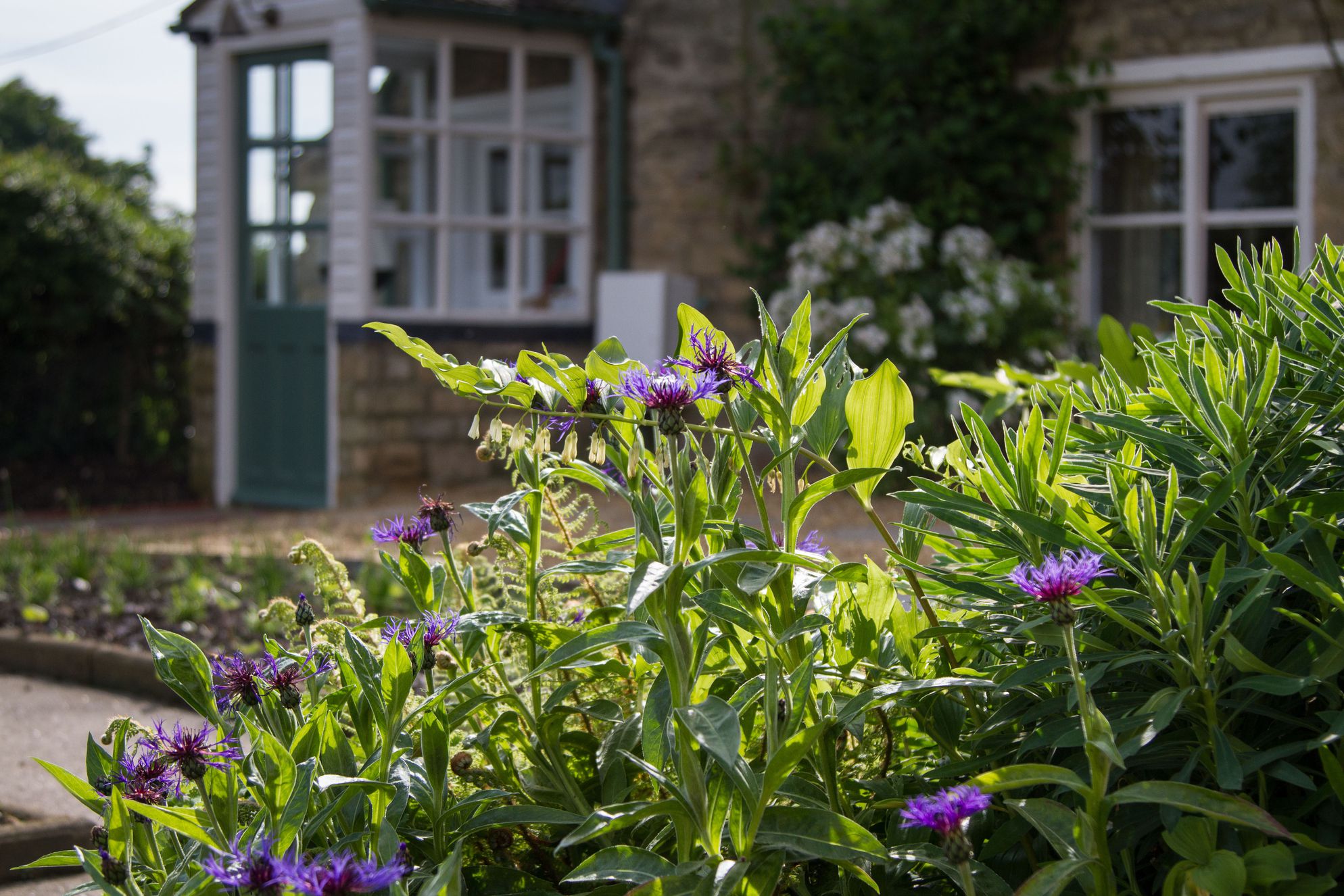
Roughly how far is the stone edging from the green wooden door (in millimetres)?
3344

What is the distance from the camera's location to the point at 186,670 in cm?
130

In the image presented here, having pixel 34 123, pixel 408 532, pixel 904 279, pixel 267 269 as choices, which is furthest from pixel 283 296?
pixel 34 123

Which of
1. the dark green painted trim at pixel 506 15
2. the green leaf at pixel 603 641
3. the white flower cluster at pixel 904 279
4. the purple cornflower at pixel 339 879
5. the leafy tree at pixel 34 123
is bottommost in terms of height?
the purple cornflower at pixel 339 879

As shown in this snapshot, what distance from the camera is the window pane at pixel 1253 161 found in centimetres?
731

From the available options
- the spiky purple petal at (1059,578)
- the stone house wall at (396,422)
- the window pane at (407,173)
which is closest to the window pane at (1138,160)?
the stone house wall at (396,422)

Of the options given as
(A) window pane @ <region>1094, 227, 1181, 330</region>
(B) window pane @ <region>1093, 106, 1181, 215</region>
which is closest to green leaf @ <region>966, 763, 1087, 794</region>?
(A) window pane @ <region>1094, 227, 1181, 330</region>

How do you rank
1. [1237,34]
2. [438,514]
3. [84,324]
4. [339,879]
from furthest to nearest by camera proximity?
[84,324] < [1237,34] < [438,514] < [339,879]

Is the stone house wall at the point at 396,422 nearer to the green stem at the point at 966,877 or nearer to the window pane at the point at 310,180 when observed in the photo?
the window pane at the point at 310,180

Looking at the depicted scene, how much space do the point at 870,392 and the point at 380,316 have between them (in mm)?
7148

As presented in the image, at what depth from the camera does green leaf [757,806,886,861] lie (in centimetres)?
111

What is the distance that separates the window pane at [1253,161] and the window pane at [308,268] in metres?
5.38

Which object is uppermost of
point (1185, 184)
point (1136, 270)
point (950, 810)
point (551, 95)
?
point (551, 95)

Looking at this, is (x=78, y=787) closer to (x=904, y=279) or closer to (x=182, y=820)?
(x=182, y=820)

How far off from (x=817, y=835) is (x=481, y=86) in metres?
8.02
